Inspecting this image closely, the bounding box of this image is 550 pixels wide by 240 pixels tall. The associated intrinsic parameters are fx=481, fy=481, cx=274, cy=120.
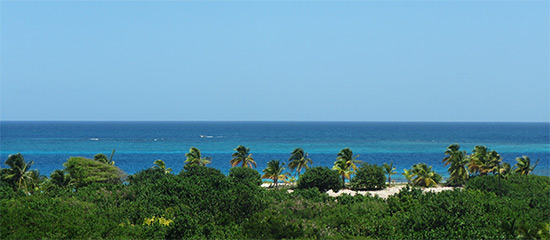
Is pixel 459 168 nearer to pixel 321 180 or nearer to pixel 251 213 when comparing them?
pixel 321 180

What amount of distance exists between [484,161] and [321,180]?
23083 mm

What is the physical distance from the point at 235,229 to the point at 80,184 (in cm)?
2796

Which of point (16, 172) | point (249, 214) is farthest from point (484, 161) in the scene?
point (16, 172)

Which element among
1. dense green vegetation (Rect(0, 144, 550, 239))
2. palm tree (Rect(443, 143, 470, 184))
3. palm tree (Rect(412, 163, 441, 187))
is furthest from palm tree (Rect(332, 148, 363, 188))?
dense green vegetation (Rect(0, 144, 550, 239))

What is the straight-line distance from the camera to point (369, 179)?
61.5m

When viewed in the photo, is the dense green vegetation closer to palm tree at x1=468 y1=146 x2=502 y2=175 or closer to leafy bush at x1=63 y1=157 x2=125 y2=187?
leafy bush at x1=63 y1=157 x2=125 y2=187

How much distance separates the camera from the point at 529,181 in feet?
143

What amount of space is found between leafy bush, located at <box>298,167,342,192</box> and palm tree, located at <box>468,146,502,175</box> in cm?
2066

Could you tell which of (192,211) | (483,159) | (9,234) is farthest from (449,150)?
(9,234)

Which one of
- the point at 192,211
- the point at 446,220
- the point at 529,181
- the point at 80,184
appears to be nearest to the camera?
the point at 446,220

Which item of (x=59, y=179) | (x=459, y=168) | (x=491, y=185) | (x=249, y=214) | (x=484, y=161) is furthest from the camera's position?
(x=459, y=168)

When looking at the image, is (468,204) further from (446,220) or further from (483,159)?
(483,159)

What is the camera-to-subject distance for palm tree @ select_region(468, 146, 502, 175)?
208 ft

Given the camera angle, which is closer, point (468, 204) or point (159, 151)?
point (468, 204)
